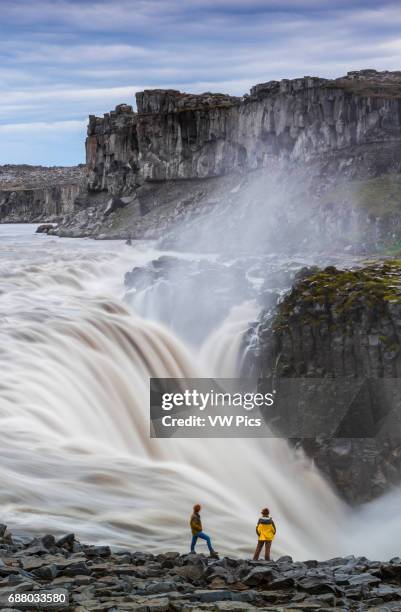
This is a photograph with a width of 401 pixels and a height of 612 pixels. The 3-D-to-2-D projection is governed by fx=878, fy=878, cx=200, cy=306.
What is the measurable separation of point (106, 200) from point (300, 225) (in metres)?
89.2

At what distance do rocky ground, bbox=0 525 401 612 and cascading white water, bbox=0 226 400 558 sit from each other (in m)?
2.68

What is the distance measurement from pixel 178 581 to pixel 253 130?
14744 cm

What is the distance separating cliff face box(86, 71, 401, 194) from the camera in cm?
12938

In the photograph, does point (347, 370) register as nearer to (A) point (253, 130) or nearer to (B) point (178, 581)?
(B) point (178, 581)

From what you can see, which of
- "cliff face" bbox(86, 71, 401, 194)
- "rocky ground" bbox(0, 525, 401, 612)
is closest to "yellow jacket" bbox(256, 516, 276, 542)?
"rocky ground" bbox(0, 525, 401, 612)

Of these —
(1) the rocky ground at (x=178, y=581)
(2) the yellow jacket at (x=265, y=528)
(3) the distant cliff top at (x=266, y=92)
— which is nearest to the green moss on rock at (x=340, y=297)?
(2) the yellow jacket at (x=265, y=528)

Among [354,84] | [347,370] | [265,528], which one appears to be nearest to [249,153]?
[354,84]

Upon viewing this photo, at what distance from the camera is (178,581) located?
53.6 feet

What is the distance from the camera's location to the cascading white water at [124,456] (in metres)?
22.3

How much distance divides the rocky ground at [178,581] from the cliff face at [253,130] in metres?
108

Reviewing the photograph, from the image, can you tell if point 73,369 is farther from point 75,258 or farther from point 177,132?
point 177,132

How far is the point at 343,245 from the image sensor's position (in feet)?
313

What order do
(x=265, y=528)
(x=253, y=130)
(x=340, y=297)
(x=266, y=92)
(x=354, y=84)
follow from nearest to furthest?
1. (x=265, y=528)
2. (x=340, y=297)
3. (x=354, y=84)
4. (x=266, y=92)
5. (x=253, y=130)

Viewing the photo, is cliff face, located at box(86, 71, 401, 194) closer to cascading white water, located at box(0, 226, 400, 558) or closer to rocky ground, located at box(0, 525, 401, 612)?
cascading white water, located at box(0, 226, 400, 558)
